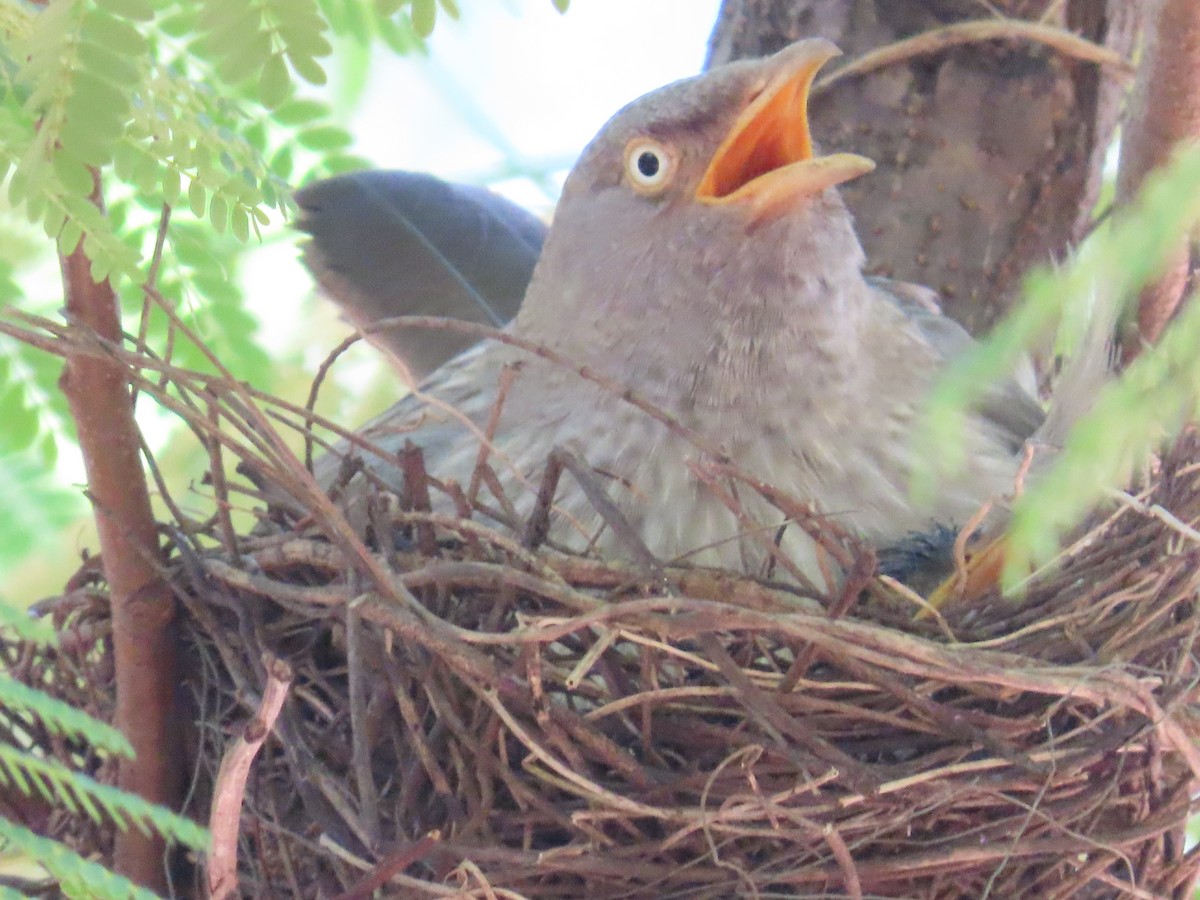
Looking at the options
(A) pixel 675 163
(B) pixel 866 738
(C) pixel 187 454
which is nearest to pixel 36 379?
(C) pixel 187 454

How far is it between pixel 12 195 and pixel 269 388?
0.76m

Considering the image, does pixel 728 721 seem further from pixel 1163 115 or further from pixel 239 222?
pixel 1163 115

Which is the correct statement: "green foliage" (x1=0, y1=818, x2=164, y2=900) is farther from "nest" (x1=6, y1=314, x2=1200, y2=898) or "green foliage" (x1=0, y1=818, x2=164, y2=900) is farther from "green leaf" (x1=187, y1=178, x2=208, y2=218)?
"green leaf" (x1=187, y1=178, x2=208, y2=218)

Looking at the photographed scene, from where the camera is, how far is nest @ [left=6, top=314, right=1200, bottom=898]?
3.79ft

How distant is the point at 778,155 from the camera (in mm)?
1750

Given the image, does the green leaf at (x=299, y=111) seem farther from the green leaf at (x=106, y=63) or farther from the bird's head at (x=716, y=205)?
the green leaf at (x=106, y=63)

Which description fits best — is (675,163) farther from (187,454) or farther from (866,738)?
(187,454)

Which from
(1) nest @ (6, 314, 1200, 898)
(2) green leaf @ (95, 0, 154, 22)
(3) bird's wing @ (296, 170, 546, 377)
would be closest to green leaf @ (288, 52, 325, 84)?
(2) green leaf @ (95, 0, 154, 22)

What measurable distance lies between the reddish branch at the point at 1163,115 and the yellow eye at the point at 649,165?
0.57 m

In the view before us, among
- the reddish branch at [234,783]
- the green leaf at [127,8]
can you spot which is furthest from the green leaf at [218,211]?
the reddish branch at [234,783]

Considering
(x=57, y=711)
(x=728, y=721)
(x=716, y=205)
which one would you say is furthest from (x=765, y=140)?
(x=57, y=711)

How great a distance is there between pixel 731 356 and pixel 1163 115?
58 centimetres

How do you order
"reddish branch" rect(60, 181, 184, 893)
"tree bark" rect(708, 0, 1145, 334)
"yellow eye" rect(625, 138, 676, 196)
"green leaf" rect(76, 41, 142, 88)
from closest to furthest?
1. "green leaf" rect(76, 41, 142, 88)
2. "reddish branch" rect(60, 181, 184, 893)
3. "yellow eye" rect(625, 138, 676, 196)
4. "tree bark" rect(708, 0, 1145, 334)

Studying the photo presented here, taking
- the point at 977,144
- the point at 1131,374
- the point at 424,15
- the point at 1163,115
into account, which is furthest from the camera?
the point at 977,144
